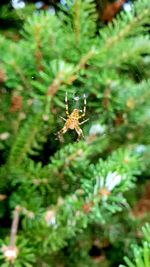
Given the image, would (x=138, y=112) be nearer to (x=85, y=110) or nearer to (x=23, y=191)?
(x=85, y=110)

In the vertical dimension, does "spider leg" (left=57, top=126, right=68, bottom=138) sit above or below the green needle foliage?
above

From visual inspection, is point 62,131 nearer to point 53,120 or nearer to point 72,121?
point 72,121

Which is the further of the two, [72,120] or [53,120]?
[72,120]

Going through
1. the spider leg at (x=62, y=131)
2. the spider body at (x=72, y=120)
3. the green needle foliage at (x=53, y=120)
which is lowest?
the green needle foliage at (x=53, y=120)

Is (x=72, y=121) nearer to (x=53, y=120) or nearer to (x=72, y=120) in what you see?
(x=72, y=120)

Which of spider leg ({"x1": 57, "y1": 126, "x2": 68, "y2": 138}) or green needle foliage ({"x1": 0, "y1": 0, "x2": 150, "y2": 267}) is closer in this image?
green needle foliage ({"x1": 0, "y1": 0, "x2": 150, "y2": 267})

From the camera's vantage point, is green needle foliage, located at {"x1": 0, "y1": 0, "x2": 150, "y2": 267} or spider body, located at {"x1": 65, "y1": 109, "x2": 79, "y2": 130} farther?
spider body, located at {"x1": 65, "y1": 109, "x2": 79, "y2": 130}

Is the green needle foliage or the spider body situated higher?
the spider body

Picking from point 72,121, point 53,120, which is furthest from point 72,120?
point 53,120

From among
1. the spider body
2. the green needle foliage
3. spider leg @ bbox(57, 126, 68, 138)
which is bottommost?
the green needle foliage
